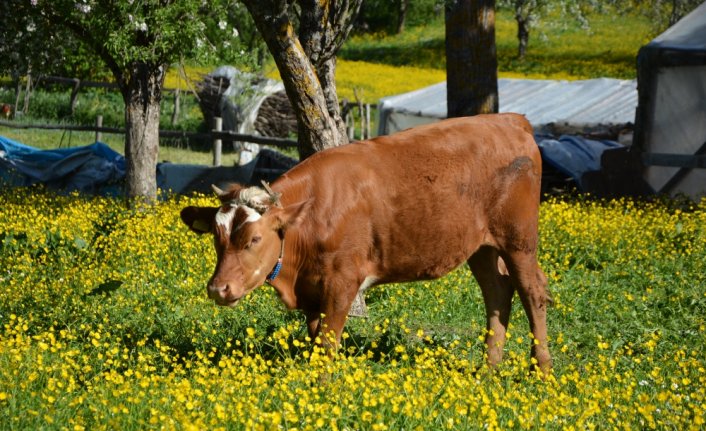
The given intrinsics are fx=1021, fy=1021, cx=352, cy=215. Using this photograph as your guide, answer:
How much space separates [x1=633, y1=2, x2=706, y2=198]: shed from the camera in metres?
16.1

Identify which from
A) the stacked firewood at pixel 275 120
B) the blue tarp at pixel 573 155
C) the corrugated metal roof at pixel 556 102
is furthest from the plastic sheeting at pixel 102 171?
the stacked firewood at pixel 275 120

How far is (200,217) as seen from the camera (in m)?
6.73

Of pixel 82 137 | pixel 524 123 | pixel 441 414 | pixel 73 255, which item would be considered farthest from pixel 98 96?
pixel 441 414

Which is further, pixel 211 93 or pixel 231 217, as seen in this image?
pixel 211 93

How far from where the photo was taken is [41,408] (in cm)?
554

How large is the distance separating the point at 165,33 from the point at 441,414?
8311 millimetres

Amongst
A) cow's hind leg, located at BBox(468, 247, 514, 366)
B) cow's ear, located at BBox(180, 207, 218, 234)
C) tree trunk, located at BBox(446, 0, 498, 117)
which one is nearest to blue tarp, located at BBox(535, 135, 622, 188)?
tree trunk, located at BBox(446, 0, 498, 117)

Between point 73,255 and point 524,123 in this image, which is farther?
point 73,255

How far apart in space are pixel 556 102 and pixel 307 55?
17.3 metres

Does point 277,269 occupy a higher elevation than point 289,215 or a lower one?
lower

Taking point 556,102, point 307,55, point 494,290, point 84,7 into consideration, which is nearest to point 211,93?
point 556,102

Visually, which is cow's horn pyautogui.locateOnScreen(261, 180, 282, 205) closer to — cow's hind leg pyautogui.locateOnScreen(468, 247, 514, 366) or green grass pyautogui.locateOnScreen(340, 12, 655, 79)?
cow's hind leg pyautogui.locateOnScreen(468, 247, 514, 366)

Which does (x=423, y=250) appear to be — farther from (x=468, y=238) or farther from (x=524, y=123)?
(x=524, y=123)

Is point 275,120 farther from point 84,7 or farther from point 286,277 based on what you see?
point 286,277
